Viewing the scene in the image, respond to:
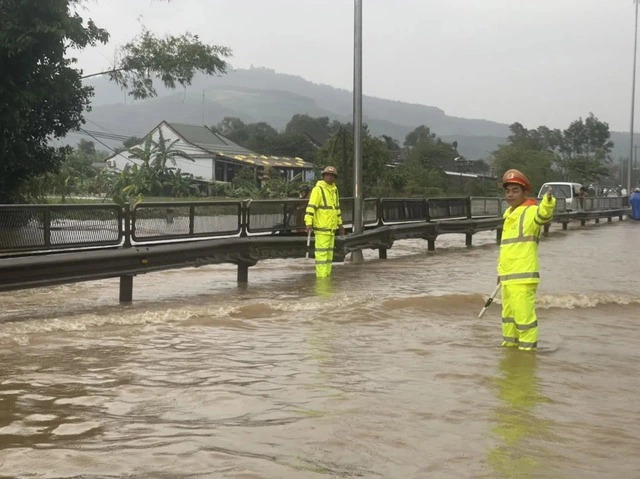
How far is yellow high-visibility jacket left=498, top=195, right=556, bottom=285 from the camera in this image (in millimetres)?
8609

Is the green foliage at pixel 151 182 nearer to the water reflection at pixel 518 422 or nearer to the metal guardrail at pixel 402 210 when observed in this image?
the metal guardrail at pixel 402 210

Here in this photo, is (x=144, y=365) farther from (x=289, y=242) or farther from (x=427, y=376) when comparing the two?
(x=289, y=242)

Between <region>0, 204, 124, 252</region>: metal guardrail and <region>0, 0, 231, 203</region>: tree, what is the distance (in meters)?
8.77

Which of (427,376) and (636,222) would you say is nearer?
(427,376)

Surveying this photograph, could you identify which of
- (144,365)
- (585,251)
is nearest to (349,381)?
(144,365)

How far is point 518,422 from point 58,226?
23.3ft

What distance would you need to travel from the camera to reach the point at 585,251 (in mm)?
24625

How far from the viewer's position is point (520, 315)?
28.4ft

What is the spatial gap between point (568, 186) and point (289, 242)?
33.1 meters

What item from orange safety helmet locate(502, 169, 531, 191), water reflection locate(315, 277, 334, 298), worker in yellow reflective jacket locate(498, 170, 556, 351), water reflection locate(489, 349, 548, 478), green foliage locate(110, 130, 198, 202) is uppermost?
green foliage locate(110, 130, 198, 202)

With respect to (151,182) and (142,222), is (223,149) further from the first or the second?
(142,222)

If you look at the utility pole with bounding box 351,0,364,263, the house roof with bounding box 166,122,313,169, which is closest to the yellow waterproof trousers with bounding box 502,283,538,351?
the utility pole with bounding box 351,0,364,263

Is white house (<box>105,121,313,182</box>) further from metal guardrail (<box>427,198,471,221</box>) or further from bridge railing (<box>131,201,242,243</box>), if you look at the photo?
bridge railing (<box>131,201,242,243</box>)

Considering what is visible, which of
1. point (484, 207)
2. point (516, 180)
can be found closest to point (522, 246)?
point (516, 180)
